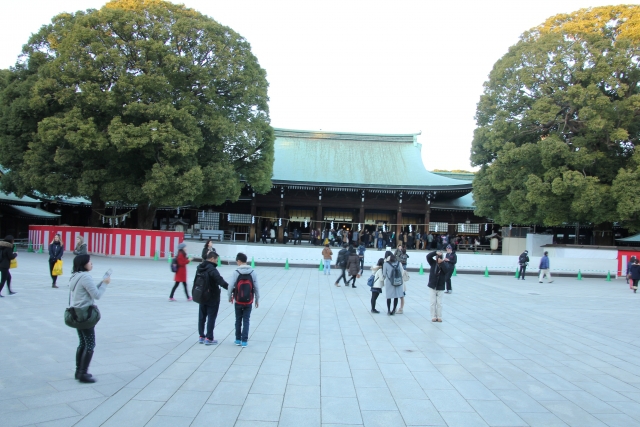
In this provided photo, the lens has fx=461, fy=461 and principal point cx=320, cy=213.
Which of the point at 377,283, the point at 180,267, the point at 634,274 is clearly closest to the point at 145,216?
the point at 180,267

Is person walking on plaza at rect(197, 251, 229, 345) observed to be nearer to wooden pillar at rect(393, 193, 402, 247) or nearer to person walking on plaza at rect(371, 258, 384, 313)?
person walking on plaza at rect(371, 258, 384, 313)

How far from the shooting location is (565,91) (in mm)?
22781

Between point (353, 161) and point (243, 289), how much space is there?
94.0ft

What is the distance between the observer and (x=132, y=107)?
1941 centimetres

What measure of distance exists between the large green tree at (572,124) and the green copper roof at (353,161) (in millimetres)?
5470

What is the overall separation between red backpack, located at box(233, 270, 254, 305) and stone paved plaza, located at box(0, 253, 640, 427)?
75cm

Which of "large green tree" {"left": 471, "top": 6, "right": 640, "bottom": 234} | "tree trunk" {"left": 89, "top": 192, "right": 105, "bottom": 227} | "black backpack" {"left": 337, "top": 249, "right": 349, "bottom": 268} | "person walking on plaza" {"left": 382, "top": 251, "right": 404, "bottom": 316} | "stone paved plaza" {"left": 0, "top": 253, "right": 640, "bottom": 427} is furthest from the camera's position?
"tree trunk" {"left": 89, "top": 192, "right": 105, "bottom": 227}

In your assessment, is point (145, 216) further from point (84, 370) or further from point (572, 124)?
point (572, 124)

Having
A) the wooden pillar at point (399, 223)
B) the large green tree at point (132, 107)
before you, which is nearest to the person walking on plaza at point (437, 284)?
the large green tree at point (132, 107)

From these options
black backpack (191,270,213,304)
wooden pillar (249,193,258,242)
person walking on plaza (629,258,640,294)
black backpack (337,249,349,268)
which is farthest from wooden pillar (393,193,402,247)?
black backpack (191,270,213,304)

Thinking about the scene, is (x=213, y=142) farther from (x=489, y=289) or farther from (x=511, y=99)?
(x=511, y=99)

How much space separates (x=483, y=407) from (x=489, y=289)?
11.8m

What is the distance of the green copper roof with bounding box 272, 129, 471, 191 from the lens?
104ft

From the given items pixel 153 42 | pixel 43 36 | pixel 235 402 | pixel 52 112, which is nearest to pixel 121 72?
pixel 153 42
